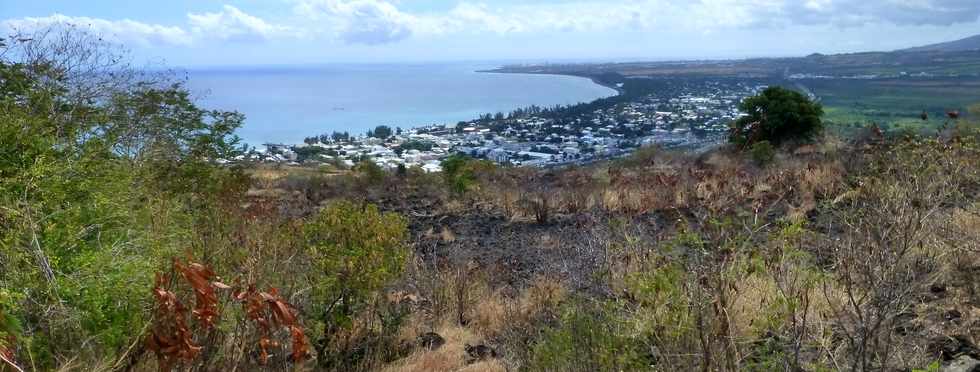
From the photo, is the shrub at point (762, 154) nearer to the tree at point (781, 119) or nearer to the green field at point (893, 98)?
the tree at point (781, 119)

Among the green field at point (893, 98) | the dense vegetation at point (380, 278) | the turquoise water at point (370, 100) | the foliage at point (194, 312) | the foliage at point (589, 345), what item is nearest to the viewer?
the foliage at point (194, 312)

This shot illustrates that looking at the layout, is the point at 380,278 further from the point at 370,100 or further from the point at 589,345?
the point at 370,100

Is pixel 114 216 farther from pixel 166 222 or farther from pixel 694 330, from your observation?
pixel 694 330

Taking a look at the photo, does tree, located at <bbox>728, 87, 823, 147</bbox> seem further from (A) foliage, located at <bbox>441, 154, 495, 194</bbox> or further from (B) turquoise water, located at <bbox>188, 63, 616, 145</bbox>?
(B) turquoise water, located at <bbox>188, 63, 616, 145</bbox>

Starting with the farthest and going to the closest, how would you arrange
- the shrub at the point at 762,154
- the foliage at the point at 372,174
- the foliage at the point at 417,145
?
1. the foliage at the point at 417,145
2. the foliage at the point at 372,174
3. the shrub at the point at 762,154

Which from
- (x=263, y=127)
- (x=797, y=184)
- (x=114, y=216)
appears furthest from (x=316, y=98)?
(x=114, y=216)

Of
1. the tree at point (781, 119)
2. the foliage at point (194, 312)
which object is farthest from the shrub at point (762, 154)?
the foliage at point (194, 312)
